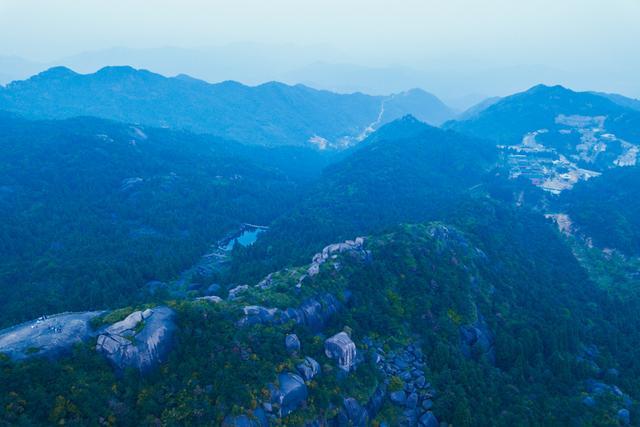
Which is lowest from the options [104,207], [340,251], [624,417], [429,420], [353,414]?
[104,207]

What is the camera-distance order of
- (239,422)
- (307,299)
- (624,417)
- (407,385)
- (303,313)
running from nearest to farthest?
(239,422)
(624,417)
(407,385)
(303,313)
(307,299)

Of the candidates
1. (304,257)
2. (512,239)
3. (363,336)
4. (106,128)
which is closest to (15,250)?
(304,257)

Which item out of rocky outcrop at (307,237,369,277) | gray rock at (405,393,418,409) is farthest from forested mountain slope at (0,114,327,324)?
gray rock at (405,393,418,409)

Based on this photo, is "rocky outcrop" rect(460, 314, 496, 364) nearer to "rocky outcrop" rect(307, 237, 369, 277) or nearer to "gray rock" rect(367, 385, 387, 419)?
"gray rock" rect(367, 385, 387, 419)

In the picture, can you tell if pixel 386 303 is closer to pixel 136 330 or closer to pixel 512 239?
pixel 136 330

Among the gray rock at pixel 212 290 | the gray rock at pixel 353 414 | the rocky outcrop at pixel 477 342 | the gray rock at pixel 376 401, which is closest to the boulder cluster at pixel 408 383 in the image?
the gray rock at pixel 376 401

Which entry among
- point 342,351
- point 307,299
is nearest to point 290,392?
point 342,351

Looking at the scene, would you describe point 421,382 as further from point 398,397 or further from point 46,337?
point 46,337
